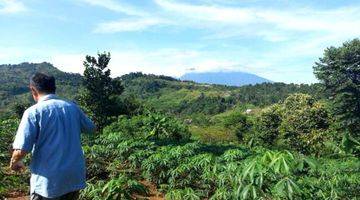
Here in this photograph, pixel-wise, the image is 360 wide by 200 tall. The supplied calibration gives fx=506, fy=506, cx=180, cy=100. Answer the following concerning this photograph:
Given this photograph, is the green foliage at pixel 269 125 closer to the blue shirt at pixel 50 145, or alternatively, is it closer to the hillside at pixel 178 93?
the hillside at pixel 178 93

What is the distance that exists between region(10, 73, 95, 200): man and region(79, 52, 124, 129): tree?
1307 inches

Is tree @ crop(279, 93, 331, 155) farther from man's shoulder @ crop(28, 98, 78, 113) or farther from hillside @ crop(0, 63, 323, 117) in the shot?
hillside @ crop(0, 63, 323, 117)

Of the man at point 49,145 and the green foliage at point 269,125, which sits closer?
the man at point 49,145

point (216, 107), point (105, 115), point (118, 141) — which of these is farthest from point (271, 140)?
point (216, 107)

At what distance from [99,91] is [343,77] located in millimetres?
22717

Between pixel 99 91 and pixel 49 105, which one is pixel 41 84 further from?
pixel 99 91

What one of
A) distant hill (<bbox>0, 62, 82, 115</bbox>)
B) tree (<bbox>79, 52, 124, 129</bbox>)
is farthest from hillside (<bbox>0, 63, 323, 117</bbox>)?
tree (<bbox>79, 52, 124, 129</bbox>)

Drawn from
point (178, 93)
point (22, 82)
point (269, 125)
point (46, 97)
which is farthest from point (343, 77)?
point (22, 82)

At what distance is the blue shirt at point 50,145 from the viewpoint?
167 inches

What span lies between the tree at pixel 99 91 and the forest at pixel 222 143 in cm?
8

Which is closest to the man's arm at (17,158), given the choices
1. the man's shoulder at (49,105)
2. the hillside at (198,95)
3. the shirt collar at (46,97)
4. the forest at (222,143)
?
the man's shoulder at (49,105)

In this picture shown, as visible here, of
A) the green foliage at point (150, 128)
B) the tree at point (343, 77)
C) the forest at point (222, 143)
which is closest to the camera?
the forest at point (222, 143)

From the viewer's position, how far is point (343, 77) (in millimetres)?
46562

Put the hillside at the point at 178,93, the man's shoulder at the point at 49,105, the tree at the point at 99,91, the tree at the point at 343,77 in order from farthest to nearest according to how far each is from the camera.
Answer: the hillside at the point at 178,93
the tree at the point at 343,77
the tree at the point at 99,91
the man's shoulder at the point at 49,105
